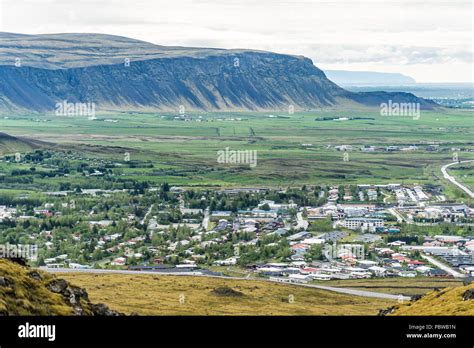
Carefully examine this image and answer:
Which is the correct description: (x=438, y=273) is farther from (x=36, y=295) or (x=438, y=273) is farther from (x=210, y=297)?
(x=36, y=295)

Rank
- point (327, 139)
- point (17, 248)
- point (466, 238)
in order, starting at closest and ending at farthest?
point (17, 248) < point (466, 238) < point (327, 139)

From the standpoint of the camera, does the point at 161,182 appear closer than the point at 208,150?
Yes

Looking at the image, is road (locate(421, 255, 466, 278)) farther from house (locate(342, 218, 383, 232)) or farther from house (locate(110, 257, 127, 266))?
house (locate(110, 257, 127, 266))

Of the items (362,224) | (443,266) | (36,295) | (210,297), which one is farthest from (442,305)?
(362,224)

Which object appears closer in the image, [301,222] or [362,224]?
[362,224]
